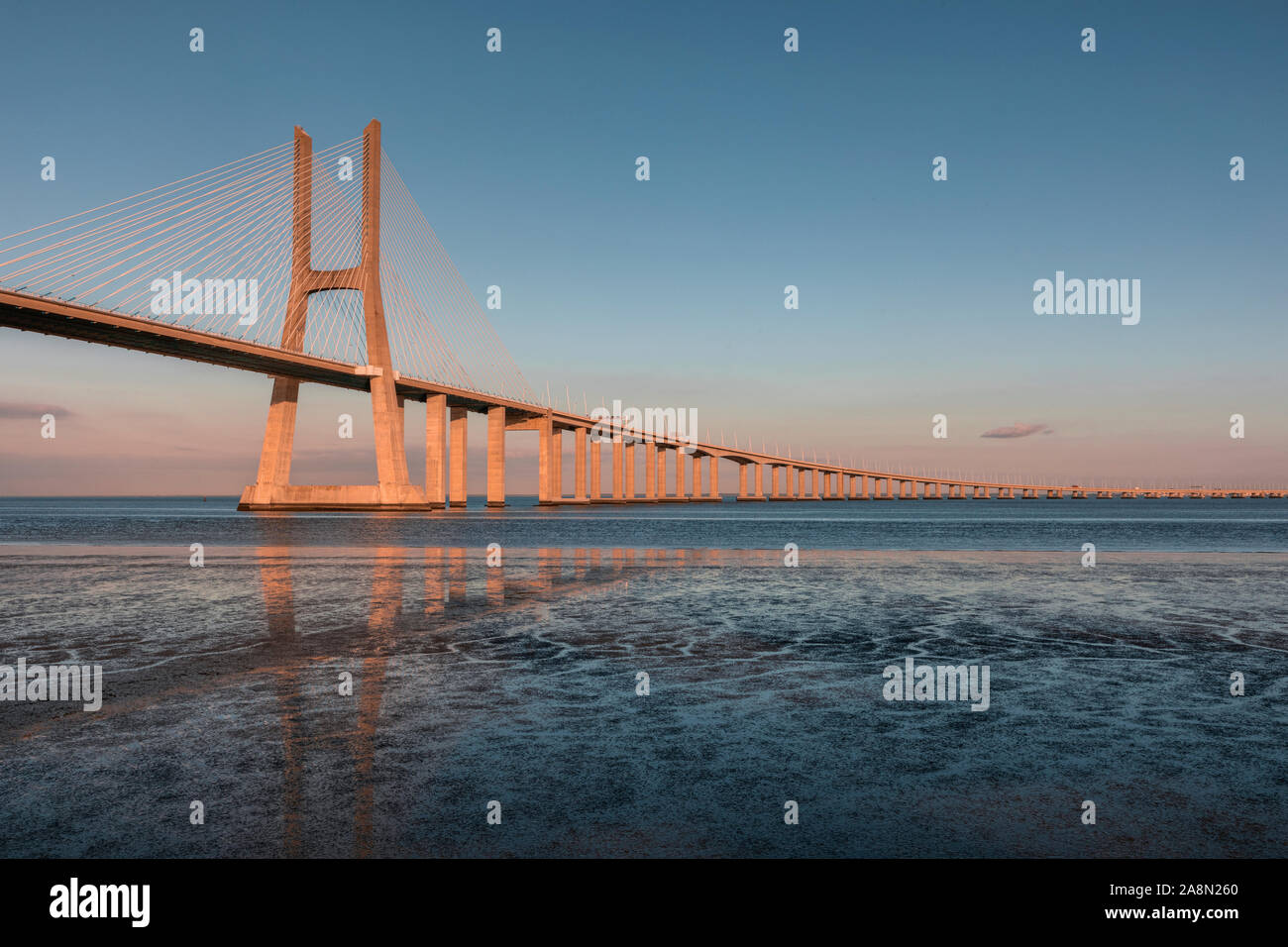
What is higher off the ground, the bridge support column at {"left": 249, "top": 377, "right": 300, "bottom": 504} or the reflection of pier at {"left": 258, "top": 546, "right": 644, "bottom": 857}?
the bridge support column at {"left": 249, "top": 377, "right": 300, "bottom": 504}

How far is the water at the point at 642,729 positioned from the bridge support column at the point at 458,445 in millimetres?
69337

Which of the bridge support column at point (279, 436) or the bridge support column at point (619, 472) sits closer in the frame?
the bridge support column at point (279, 436)

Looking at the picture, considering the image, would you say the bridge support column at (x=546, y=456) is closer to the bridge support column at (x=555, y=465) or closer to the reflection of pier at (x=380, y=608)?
the bridge support column at (x=555, y=465)

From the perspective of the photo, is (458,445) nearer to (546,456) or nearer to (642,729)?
(546,456)

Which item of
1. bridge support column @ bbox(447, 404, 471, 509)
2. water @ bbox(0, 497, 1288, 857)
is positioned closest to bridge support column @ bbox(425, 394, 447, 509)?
bridge support column @ bbox(447, 404, 471, 509)

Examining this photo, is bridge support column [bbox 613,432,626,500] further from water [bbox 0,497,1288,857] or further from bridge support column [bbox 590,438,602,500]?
water [bbox 0,497,1288,857]

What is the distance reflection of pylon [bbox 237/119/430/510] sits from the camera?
6412cm

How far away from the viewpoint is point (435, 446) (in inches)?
3098

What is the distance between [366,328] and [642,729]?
63.3m

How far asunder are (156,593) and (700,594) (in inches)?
376

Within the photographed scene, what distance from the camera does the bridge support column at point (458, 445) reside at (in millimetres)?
83312

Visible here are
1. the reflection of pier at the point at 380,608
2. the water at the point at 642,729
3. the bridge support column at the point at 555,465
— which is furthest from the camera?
the bridge support column at the point at 555,465

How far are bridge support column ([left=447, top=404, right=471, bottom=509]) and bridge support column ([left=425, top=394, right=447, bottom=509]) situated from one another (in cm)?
280

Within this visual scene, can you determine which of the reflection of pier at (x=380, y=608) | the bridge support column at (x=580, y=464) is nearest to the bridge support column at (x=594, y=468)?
the bridge support column at (x=580, y=464)
